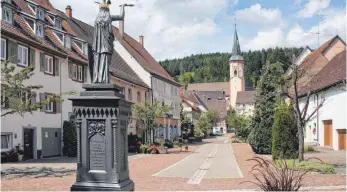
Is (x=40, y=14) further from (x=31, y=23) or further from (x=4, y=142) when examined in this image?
(x=4, y=142)

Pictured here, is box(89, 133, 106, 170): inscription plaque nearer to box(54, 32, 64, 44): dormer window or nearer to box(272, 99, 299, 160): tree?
box(272, 99, 299, 160): tree

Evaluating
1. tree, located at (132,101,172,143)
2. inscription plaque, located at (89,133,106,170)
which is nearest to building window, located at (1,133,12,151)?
tree, located at (132,101,172,143)

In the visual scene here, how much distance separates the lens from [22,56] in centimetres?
2512

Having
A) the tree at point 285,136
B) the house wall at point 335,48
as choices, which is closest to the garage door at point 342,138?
the tree at point 285,136

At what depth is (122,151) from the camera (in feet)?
29.7

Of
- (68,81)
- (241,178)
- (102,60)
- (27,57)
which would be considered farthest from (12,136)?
(102,60)

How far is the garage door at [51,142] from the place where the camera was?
90.8ft

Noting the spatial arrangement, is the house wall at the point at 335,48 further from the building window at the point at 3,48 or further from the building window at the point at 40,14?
the building window at the point at 3,48

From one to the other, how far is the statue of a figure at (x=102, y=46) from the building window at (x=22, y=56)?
1692cm

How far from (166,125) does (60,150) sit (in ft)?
87.6

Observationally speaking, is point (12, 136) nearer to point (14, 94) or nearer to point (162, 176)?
point (14, 94)

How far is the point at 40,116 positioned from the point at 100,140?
1963 cm

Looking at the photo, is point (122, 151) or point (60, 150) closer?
point (122, 151)

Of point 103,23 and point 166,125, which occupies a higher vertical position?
point 103,23
